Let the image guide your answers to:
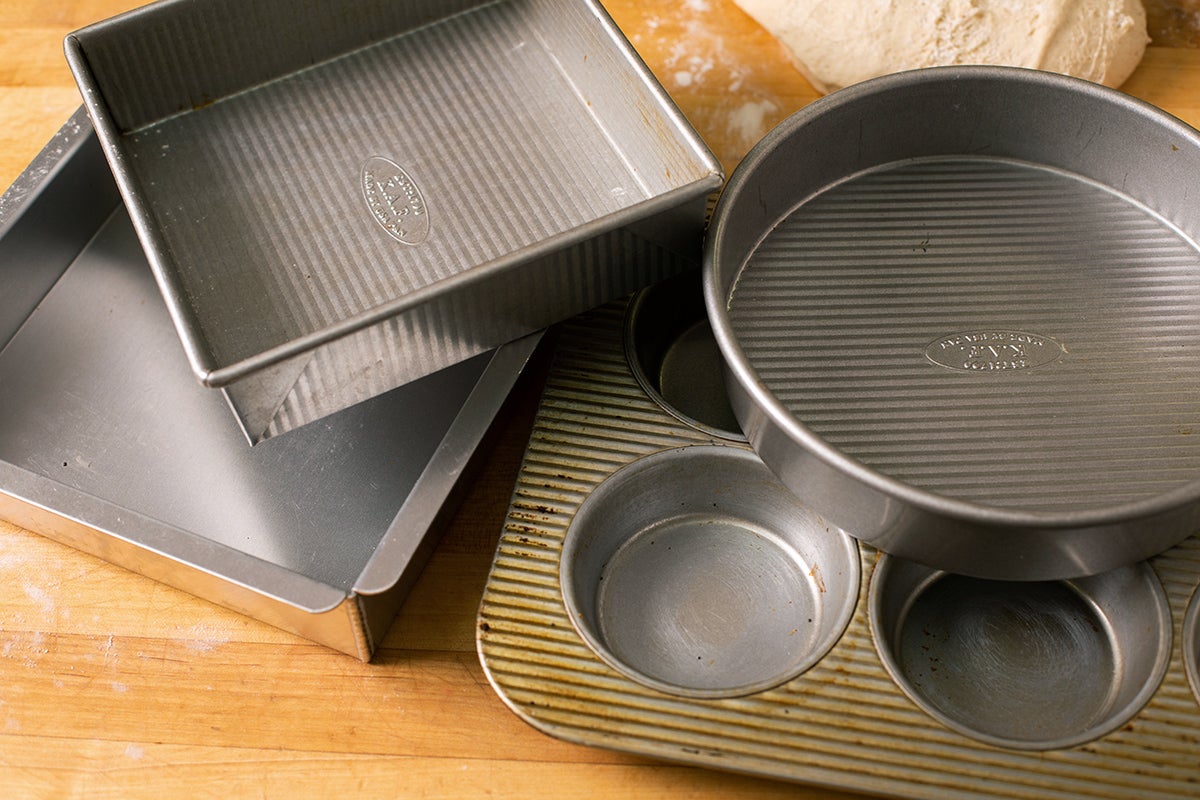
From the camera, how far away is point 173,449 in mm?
958

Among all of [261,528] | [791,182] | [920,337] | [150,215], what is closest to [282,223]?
[150,215]

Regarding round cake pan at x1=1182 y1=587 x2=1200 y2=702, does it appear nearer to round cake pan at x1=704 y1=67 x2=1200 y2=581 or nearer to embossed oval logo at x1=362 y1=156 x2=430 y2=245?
round cake pan at x1=704 y1=67 x2=1200 y2=581

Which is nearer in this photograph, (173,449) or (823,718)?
(823,718)

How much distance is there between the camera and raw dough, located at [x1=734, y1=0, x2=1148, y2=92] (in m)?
1.04

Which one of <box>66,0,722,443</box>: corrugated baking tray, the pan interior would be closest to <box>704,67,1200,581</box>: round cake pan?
the pan interior

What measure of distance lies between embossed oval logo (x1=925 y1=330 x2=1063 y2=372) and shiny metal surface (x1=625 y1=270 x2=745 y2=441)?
0.18 m

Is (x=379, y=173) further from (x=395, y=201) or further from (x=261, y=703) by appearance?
(x=261, y=703)

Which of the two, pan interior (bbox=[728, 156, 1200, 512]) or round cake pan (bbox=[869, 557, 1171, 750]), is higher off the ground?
pan interior (bbox=[728, 156, 1200, 512])

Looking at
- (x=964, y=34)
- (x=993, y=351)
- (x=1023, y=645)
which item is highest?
(x=964, y=34)

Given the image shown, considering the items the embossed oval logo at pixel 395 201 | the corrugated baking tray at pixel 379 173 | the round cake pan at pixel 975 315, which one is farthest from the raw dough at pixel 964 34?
the embossed oval logo at pixel 395 201

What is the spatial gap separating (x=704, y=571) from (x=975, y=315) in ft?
0.99

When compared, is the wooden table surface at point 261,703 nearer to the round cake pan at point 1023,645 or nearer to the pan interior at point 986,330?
the round cake pan at point 1023,645

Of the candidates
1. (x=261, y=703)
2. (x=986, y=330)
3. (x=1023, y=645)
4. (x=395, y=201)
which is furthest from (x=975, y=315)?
(x=261, y=703)

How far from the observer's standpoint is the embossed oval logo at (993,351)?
0.87 m
